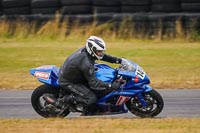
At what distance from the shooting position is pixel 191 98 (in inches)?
559

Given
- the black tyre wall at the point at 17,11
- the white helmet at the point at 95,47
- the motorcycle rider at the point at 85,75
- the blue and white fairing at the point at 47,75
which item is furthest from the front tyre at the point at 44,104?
the black tyre wall at the point at 17,11

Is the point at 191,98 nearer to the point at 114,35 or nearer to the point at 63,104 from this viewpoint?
the point at 63,104

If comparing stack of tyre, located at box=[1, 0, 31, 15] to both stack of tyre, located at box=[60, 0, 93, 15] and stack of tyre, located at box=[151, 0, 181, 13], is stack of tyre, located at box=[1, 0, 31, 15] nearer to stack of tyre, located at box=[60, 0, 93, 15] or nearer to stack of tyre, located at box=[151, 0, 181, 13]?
stack of tyre, located at box=[60, 0, 93, 15]

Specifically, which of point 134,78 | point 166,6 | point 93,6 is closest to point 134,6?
point 166,6

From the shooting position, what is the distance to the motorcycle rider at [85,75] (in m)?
10.9

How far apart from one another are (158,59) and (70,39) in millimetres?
5540

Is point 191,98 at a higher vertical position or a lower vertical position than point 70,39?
higher

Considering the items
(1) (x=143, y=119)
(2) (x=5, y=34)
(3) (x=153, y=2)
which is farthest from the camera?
(2) (x=5, y=34)

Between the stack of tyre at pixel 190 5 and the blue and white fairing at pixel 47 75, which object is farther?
the stack of tyre at pixel 190 5

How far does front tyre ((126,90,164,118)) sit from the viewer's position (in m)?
11.2

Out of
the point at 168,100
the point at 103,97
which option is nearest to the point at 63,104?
the point at 103,97

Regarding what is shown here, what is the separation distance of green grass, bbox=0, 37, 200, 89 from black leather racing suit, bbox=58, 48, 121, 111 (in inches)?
206

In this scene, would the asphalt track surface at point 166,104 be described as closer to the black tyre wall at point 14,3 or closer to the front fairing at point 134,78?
the front fairing at point 134,78

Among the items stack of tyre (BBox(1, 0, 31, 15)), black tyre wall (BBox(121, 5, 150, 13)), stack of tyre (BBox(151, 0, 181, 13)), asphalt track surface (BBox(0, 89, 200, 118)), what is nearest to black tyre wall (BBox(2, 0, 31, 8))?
stack of tyre (BBox(1, 0, 31, 15))
